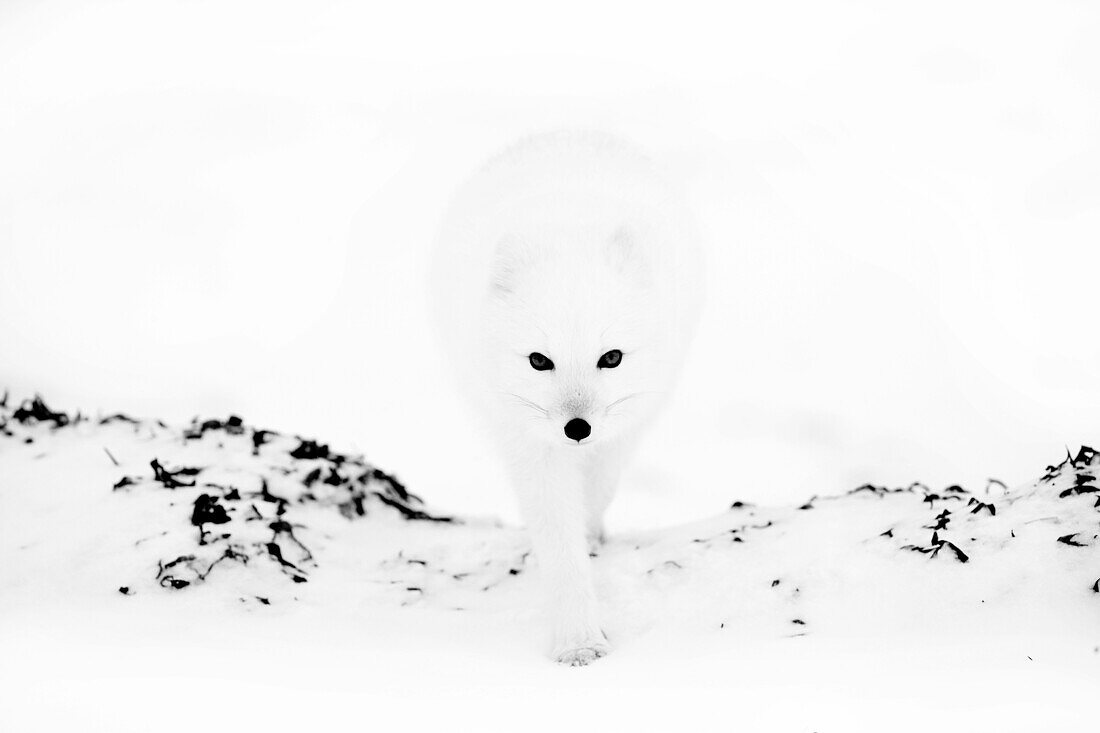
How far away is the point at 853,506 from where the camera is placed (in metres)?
4.93

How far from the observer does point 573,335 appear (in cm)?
439

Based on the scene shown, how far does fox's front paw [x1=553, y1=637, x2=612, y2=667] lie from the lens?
165 inches

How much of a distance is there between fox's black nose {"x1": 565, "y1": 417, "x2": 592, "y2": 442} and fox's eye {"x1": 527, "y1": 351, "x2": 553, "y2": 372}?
297mm

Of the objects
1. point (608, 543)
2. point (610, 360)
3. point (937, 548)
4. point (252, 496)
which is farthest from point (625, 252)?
point (252, 496)

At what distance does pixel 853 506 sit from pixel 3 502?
422 cm

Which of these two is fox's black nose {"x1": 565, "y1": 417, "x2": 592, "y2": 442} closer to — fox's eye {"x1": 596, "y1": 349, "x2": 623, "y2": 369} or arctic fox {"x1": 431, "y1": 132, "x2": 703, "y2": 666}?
arctic fox {"x1": 431, "y1": 132, "x2": 703, "y2": 666}

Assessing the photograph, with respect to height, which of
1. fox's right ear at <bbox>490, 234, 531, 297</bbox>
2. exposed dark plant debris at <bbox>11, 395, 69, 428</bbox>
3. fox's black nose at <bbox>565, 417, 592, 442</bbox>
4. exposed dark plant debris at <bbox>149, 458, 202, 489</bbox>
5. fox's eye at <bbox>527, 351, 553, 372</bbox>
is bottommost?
fox's black nose at <bbox>565, 417, 592, 442</bbox>

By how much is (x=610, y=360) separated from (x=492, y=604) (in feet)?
4.14

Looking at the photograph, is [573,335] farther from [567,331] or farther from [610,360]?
[610,360]

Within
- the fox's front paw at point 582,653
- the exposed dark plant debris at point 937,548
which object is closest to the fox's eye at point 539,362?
the fox's front paw at point 582,653

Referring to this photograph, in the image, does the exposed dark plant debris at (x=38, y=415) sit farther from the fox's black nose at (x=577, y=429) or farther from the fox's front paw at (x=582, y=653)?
the fox's front paw at (x=582, y=653)

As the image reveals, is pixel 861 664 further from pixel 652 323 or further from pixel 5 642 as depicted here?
pixel 5 642

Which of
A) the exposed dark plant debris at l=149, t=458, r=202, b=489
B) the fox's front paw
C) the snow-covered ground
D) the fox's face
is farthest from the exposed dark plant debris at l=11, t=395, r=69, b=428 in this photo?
the fox's front paw

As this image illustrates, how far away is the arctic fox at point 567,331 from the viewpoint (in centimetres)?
440
